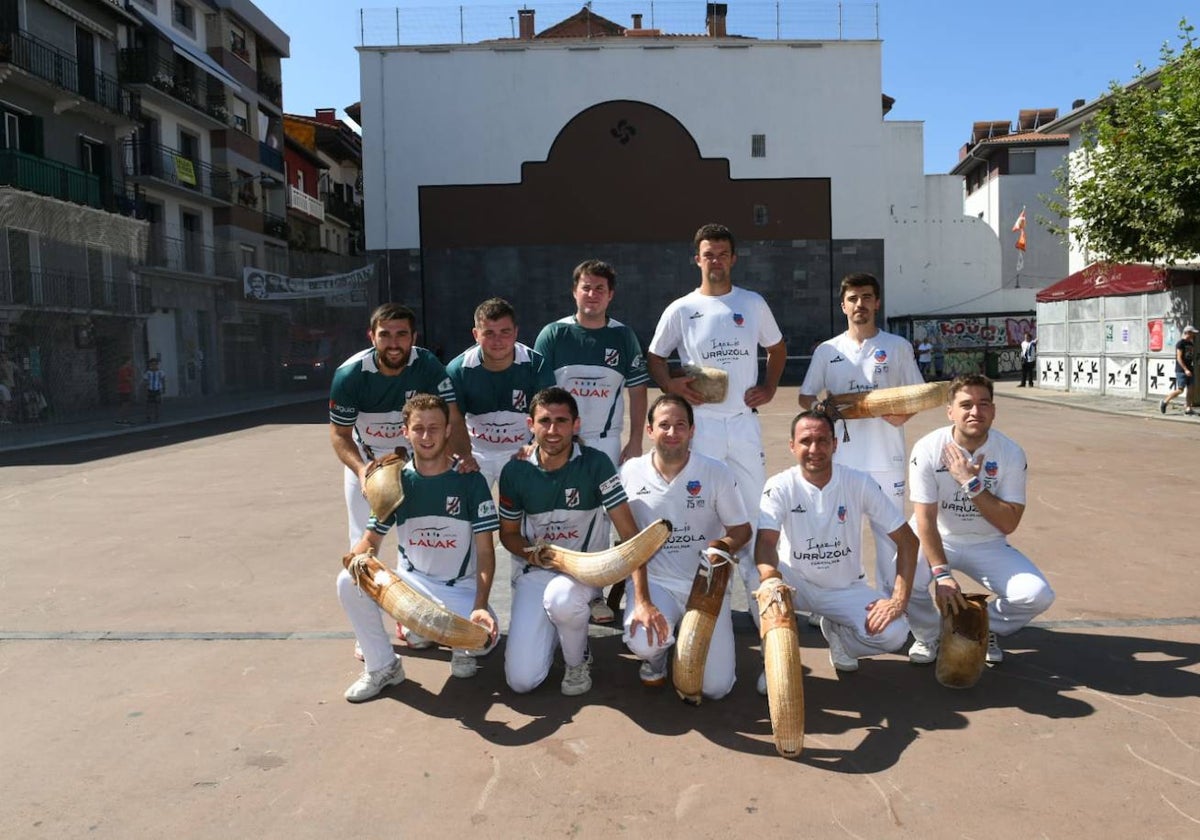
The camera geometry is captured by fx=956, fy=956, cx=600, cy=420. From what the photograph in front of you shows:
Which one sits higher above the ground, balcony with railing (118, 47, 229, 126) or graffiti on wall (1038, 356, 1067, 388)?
balcony with railing (118, 47, 229, 126)

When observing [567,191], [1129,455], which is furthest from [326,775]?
[567,191]

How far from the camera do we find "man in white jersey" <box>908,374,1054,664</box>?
15.6ft

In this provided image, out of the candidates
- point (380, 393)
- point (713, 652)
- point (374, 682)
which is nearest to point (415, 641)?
point (374, 682)

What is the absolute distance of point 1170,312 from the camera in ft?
70.2

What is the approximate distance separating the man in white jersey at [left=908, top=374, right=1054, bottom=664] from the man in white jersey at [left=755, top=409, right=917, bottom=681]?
0.26 m

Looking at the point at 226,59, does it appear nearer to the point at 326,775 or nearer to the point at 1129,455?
the point at 1129,455

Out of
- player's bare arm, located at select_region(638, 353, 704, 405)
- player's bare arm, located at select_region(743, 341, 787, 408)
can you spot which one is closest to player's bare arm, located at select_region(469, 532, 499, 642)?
player's bare arm, located at select_region(638, 353, 704, 405)

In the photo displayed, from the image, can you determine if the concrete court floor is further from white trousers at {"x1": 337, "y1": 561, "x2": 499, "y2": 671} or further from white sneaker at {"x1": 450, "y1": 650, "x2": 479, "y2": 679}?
white trousers at {"x1": 337, "y1": 561, "x2": 499, "y2": 671}

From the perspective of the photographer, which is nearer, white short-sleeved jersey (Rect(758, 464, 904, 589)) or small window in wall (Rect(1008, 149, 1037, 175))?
white short-sleeved jersey (Rect(758, 464, 904, 589))

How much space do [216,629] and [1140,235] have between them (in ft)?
62.2

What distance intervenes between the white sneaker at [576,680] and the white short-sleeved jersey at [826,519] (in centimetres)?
110

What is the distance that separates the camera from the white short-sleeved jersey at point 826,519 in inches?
182

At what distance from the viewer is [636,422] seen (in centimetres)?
604

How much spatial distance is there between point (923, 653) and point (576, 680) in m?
1.77
